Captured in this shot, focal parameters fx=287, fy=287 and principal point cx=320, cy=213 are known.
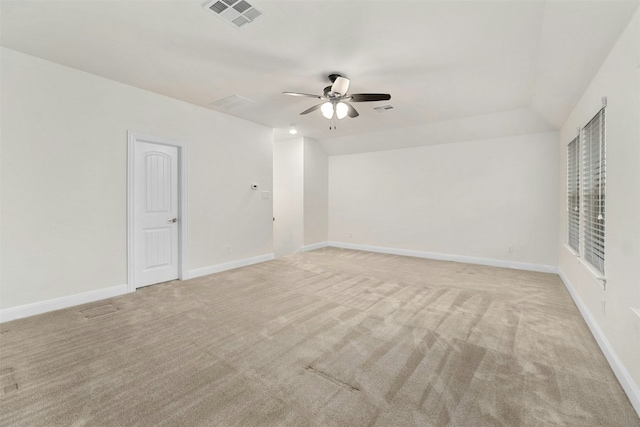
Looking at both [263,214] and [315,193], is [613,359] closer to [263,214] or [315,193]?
[263,214]

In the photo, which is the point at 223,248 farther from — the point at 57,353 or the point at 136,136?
the point at 57,353

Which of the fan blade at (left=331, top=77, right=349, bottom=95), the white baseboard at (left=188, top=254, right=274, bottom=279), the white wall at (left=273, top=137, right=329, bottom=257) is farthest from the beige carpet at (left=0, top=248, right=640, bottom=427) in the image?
the white wall at (left=273, top=137, right=329, bottom=257)

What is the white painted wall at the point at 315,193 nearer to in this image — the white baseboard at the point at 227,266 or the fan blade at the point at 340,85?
the white baseboard at the point at 227,266

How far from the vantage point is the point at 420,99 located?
13.9 ft

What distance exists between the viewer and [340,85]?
127 inches

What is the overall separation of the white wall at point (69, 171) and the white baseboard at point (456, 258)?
12.9 feet

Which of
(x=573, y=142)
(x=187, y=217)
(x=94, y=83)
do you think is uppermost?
(x=94, y=83)

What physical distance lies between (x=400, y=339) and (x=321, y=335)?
724 mm

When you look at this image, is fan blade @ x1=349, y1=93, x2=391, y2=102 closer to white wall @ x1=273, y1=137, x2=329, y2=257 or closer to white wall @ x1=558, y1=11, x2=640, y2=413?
white wall @ x1=558, y1=11, x2=640, y2=413

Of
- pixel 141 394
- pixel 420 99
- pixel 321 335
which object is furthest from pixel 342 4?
pixel 141 394

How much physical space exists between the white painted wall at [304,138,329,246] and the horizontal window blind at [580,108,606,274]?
16.4 ft

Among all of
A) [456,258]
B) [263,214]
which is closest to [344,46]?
[263,214]

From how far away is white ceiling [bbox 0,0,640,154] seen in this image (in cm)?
225

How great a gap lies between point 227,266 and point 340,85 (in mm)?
3637
